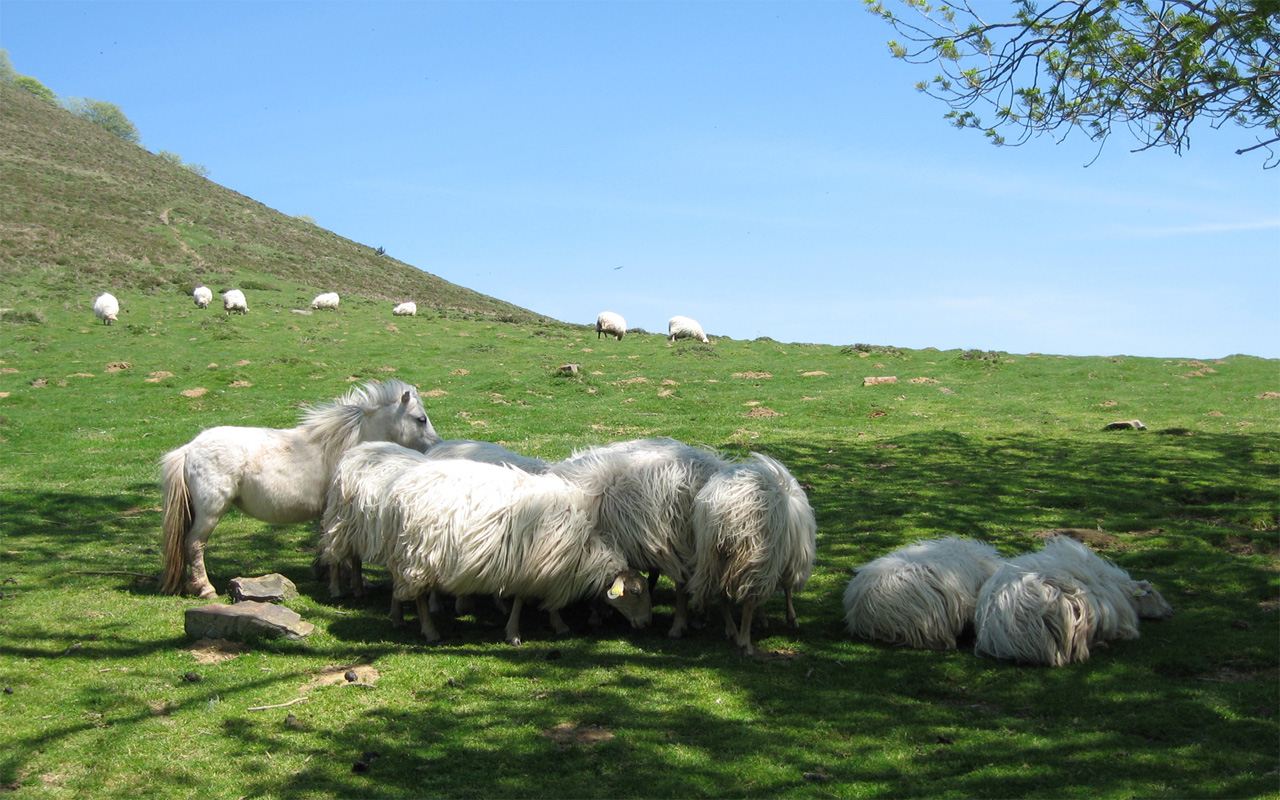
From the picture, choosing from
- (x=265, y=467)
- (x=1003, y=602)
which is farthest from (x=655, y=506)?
(x=265, y=467)

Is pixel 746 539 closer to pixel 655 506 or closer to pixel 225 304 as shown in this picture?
pixel 655 506

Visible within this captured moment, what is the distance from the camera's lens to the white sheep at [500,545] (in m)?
7.26

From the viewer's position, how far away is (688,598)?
8.09 meters

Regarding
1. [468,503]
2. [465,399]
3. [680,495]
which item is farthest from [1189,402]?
[468,503]

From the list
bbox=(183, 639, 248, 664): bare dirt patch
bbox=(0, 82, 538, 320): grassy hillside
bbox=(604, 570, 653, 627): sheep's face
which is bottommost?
bbox=(183, 639, 248, 664): bare dirt patch

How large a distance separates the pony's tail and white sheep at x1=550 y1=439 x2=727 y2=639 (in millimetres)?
3936

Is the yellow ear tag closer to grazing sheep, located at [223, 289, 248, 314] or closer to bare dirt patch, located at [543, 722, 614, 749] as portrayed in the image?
bare dirt patch, located at [543, 722, 614, 749]

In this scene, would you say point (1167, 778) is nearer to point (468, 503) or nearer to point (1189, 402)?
point (468, 503)

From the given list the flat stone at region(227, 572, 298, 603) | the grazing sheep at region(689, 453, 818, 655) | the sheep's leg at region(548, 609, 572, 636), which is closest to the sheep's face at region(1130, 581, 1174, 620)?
the grazing sheep at region(689, 453, 818, 655)

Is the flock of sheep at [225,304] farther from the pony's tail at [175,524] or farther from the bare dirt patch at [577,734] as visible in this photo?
the bare dirt patch at [577,734]

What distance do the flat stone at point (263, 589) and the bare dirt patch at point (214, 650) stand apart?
2.78 feet

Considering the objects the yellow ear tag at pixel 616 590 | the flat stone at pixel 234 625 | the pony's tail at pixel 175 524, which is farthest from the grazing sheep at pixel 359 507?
the yellow ear tag at pixel 616 590

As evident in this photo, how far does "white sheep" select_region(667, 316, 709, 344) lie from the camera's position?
3659 cm

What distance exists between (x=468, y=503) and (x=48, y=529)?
735cm
